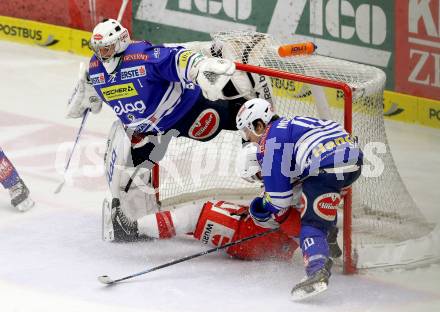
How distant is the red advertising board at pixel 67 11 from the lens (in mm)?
9664

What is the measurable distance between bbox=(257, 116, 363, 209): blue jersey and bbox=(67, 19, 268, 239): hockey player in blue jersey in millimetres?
Answer: 442

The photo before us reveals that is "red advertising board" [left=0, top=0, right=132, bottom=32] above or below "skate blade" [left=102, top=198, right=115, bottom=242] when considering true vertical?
below

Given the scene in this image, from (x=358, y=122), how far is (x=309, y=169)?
0.44 m

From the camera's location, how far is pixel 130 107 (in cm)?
627

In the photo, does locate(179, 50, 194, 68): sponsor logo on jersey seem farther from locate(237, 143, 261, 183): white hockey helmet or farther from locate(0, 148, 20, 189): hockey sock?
locate(0, 148, 20, 189): hockey sock

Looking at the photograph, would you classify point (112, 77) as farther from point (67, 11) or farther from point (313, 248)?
point (67, 11)

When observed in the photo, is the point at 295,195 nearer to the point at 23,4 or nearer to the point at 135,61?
the point at 135,61

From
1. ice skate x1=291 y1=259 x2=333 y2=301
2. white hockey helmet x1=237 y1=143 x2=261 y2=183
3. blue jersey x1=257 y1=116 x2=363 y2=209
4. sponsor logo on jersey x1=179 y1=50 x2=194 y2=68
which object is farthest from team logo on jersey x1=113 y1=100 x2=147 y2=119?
ice skate x1=291 y1=259 x2=333 y2=301

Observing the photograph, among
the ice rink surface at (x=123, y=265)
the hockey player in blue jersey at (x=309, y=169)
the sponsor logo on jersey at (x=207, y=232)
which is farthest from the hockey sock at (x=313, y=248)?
the sponsor logo on jersey at (x=207, y=232)

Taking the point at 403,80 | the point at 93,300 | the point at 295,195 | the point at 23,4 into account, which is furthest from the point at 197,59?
the point at 23,4

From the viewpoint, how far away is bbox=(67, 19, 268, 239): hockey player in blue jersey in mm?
6121

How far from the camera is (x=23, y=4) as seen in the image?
1010 centimetres

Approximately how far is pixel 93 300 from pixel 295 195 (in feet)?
3.25

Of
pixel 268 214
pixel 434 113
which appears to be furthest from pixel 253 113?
pixel 434 113
